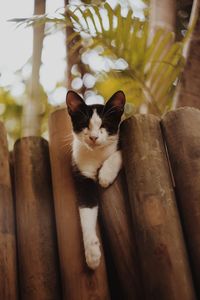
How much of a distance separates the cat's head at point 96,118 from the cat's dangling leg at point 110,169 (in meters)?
0.08

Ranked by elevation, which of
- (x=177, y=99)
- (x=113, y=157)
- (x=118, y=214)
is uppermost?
(x=177, y=99)

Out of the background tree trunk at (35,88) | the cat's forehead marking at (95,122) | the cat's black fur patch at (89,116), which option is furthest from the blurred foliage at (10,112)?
the cat's forehead marking at (95,122)

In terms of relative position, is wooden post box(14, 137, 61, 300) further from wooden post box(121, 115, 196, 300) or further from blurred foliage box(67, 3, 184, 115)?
blurred foliage box(67, 3, 184, 115)

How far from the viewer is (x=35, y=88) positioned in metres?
2.90

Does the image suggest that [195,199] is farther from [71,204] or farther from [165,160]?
[71,204]

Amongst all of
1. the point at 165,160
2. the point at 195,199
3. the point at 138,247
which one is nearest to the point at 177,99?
the point at 165,160

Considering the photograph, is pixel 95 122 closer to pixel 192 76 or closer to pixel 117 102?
pixel 117 102

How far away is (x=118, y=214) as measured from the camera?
1.77m

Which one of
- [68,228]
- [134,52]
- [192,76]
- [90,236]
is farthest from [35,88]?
[90,236]

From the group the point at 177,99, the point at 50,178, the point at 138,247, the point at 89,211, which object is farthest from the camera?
the point at 177,99

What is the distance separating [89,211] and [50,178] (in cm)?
35

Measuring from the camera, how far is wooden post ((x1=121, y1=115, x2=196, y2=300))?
4.93ft

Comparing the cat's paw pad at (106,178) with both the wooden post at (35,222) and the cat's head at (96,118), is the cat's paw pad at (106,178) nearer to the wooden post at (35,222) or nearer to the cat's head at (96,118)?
the cat's head at (96,118)

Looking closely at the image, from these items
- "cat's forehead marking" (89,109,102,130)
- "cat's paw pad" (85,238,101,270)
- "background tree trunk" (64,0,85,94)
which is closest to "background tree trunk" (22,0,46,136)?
"background tree trunk" (64,0,85,94)
